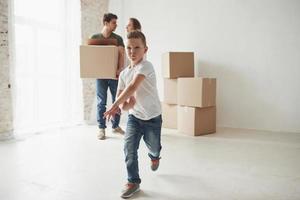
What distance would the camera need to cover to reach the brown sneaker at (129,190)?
1.77 m

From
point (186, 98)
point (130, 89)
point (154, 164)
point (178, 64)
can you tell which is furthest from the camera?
point (178, 64)

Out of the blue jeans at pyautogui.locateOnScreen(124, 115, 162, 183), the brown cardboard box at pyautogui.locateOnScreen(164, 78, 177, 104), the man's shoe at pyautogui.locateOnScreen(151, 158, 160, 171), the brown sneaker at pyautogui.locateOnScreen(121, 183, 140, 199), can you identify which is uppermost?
the brown cardboard box at pyautogui.locateOnScreen(164, 78, 177, 104)

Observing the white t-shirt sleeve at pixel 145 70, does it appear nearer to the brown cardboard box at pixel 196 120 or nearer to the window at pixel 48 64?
the brown cardboard box at pixel 196 120

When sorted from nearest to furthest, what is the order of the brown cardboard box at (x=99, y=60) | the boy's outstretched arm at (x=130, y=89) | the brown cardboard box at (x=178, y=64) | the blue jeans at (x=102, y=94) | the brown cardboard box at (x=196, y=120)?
the boy's outstretched arm at (x=130, y=89)
the brown cardboard box at (x=99, y=60)
the blue jeans at (x=102, y=94)
the brown cardboard box at (x=196, y=120)
the brown cardboard box at (x=178, y=64)

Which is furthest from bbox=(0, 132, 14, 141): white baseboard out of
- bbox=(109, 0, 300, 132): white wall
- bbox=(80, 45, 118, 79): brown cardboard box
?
bbox=(109, 0, 300, 132): white wall

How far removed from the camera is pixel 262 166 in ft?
7.72

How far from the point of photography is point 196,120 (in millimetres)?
3494

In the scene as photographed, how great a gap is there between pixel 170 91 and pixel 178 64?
1.13ft

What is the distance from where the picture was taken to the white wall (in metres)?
3.66

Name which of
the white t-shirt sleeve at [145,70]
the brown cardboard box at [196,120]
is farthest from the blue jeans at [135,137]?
the brown cardboard box at [196,120]

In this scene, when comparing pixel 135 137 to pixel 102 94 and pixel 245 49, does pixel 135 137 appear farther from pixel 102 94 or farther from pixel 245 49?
pixel 245 49

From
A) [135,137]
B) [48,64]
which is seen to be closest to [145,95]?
[135,137]

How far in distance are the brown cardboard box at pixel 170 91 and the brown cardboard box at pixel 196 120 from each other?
0.21m

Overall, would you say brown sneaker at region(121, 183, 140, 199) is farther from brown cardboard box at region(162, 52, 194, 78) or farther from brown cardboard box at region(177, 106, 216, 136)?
brown cardboard box at region(162, 52, 194, 78)
